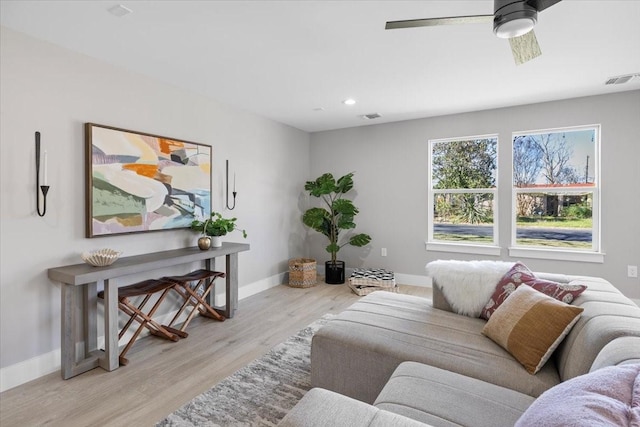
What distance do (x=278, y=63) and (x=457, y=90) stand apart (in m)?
1.95

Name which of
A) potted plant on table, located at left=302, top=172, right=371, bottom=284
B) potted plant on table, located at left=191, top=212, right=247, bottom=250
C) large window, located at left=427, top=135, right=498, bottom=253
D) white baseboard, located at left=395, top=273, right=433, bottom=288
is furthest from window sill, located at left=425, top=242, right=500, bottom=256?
potted plant on table, located at left=191, top=212, right=247, bottom=250

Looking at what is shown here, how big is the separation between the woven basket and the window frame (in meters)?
2.64

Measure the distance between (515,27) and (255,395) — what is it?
8.05ft

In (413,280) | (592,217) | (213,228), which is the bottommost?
(413,280)

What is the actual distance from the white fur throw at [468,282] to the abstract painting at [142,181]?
2501mm

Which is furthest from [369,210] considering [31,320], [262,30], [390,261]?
[31,320]

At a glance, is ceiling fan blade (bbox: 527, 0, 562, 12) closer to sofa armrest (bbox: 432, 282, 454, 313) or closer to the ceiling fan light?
the ceiling fan light

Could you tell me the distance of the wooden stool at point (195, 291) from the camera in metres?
3.04

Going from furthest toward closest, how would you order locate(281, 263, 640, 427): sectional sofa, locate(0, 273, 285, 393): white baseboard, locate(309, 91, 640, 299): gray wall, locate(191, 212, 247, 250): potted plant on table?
locate(309, 91, 640, 299): gray wall → locate(191, 212, 247, 250): potted plant on table → locate(0, 273, 285, 393): white baseboard → locate(281, 263, 640, 427): sectional sofa

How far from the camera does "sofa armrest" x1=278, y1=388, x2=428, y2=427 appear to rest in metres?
0.99

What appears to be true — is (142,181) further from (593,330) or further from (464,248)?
(464,248)

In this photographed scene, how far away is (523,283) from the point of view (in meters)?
2.03

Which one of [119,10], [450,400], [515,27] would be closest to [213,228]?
[119,10]

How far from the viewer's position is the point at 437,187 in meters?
4.70
